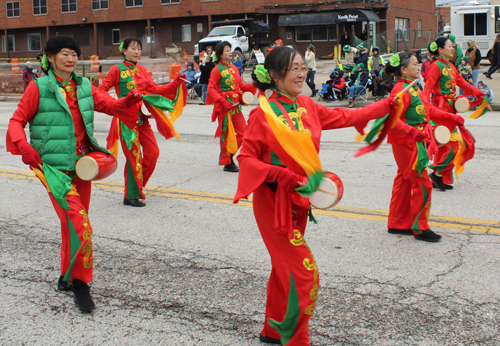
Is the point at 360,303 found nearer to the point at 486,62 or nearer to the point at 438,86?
the point at 438,86

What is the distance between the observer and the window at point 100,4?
4706 centimetres

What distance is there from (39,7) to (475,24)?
3879cm

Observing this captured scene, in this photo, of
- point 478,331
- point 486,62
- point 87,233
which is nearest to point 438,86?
point 478,331

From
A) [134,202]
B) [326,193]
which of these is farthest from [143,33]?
[326,193]

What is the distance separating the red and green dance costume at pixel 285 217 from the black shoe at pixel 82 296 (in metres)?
1.51

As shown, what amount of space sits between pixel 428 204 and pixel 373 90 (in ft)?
41.6

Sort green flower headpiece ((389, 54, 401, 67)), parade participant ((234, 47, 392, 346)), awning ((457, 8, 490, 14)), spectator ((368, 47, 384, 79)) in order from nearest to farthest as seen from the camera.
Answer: parade participant ((234, 47, 392, 346)) → green flower headpiece ((389, 54, 401, 67)) → spectator ((368, 47, 384, 79)) → awning ((457, 8, 490, 14))

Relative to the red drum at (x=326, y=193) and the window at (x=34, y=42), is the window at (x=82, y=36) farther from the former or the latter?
the red drum at (x=326, y=193)

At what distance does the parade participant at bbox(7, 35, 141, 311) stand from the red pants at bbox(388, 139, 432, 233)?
2.86 m

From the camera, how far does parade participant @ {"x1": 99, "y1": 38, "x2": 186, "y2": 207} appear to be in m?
6.90

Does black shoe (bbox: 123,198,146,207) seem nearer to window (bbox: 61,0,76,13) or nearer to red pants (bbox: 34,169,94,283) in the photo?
red pants (bbox: 34,169,94,283)

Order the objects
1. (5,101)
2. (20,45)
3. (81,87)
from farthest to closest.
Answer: (20,45) → (5,101) → (81,87)

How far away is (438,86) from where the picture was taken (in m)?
7.23

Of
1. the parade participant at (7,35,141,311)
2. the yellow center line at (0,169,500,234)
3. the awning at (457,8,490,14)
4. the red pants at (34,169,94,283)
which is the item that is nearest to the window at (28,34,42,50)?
the awning at (457,8,490,14)
